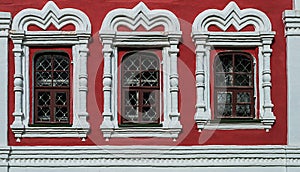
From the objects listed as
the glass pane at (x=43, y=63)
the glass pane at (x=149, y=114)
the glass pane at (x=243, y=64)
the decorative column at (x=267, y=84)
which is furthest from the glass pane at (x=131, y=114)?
the decorative column at (x=267, y=84)

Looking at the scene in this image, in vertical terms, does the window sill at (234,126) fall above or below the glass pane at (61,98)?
below

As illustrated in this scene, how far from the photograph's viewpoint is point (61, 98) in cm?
1163

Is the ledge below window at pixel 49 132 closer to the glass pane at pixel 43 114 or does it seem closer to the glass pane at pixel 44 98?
the glass pane at pixel 43 114

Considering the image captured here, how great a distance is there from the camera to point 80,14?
38.2 ft

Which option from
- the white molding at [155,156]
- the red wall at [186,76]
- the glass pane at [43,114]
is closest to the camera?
the white molding at [155,156]

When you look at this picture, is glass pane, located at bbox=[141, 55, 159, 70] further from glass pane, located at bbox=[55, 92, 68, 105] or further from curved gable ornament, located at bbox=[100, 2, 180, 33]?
glass pane, located at bbox=[55, 92, 68, 105]

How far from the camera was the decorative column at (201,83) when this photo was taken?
453 inches

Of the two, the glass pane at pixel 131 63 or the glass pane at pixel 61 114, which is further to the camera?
the glass pane at pixel 131 63

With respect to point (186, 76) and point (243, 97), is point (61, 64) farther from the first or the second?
point (243, 97)

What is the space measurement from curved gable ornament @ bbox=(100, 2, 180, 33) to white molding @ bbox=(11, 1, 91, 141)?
357 mm

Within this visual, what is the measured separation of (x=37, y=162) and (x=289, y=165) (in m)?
3.67

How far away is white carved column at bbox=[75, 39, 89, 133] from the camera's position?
1146 cm

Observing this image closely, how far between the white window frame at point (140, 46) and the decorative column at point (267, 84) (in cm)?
127

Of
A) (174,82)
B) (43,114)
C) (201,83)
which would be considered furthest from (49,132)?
(201,83)
